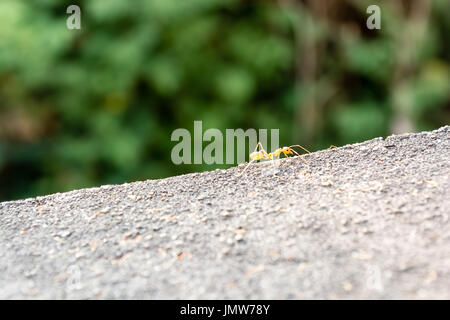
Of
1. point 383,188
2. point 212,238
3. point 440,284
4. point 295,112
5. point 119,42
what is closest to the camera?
point 440,284

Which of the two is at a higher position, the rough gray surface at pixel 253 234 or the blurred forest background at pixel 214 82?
the blurred forest background at pixel 214 82

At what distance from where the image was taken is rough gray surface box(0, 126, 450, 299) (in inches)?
73.7

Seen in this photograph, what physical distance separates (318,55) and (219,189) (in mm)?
6722

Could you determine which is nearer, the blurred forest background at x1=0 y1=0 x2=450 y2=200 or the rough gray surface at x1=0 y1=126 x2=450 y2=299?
the rough gray surface at x1=0 y1=126 x2=450 y2=299

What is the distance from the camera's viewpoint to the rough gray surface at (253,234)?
6.14 ft

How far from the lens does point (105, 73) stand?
26.5 feet

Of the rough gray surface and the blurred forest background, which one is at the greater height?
the blurred forest background

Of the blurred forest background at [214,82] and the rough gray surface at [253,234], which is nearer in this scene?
the rough gray surface at [253,234]

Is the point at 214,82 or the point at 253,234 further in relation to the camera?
the point at 214,82

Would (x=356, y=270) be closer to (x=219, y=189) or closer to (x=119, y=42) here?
(x=219, y=189)

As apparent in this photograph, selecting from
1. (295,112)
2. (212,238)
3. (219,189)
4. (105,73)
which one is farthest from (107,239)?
(295,112)

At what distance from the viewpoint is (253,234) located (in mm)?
2164

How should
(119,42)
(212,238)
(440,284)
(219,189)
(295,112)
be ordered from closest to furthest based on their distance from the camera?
(440,284) < (212,238) < (219,189) < (119,42) < (295,112)
